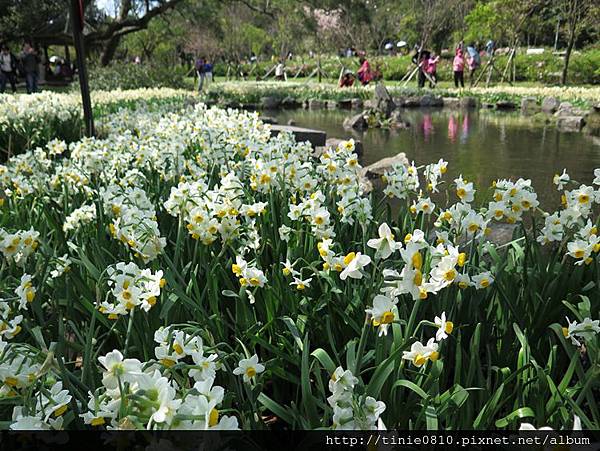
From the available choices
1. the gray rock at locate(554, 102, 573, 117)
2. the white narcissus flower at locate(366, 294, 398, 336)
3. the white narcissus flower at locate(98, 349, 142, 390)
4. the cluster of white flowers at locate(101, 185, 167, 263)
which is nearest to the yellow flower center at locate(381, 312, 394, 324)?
the white narcissus flower at locate(366, 294, 398, 336)

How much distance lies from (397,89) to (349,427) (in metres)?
17.6

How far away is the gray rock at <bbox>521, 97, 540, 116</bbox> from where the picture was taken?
46.1 ft

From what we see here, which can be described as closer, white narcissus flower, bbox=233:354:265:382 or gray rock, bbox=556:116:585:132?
white narcissus flower, bbox=233:354:265:382

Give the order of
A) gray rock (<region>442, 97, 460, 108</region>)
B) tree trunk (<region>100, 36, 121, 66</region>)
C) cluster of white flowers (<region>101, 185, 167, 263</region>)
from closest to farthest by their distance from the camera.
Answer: cluster of white flowers (<region>101, 185, 167, 263</region>)
gray rock (<region>442, 97, 460, 108</region>)
tree trunk (<region>100, 36, 121, 66</region>)

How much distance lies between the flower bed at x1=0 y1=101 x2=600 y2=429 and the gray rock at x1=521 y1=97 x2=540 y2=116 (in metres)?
12.7

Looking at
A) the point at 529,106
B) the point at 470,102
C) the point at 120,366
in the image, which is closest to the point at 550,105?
the point at 529,106

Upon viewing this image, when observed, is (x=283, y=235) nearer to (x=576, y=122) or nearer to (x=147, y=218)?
(x=147, y=218)

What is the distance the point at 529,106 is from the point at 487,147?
6.88 metres

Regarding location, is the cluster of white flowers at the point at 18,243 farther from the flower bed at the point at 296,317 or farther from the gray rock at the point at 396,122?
the gray rock at the point at 396,122

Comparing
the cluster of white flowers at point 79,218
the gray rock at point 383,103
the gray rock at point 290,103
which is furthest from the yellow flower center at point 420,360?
the gray rock at point 290,103

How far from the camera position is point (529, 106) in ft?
47.2

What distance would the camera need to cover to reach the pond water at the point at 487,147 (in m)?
6.44

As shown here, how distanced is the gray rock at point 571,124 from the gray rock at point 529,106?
3159 millimetres

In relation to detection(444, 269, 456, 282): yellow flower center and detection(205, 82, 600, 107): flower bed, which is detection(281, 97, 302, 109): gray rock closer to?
detection(205, 82, 600, 107): flower bed
